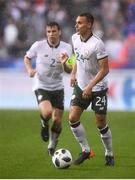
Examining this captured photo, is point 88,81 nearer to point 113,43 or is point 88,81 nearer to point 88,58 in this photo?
point 88,58

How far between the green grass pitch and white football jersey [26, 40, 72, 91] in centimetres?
122

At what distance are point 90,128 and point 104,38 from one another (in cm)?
618

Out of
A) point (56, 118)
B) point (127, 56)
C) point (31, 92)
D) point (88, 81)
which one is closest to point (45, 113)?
point (56, 118)

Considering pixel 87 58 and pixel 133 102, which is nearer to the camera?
pixel 87 58

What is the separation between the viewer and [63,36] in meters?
23.1

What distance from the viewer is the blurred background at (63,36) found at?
69.5 feet

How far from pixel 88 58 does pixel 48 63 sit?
166cm

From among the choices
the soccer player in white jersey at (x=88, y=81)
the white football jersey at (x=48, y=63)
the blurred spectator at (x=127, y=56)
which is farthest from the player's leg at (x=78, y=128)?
the blurred spectator at (x=127, y=56)

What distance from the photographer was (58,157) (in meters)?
11.3

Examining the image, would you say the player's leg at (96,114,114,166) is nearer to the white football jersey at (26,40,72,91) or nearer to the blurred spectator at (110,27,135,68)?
the white football jersey at (26,40,72,91)

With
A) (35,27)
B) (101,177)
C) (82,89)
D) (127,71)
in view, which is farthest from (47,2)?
(101,177)

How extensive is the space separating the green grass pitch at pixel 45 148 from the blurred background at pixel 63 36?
96 centimetres

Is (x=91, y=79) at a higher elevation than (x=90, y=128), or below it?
higher

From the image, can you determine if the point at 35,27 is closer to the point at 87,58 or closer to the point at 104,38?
the point at 104,38
